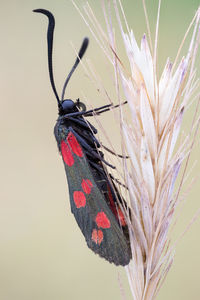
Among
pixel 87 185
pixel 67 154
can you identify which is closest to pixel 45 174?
pixel 67 154

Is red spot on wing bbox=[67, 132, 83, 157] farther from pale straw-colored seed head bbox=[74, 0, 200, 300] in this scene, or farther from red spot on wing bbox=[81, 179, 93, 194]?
pale straw-colored seed head bbox=[74, 0, 200, 300]

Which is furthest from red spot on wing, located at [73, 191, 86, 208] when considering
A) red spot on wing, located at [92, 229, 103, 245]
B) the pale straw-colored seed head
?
the pale straw-colored seed head

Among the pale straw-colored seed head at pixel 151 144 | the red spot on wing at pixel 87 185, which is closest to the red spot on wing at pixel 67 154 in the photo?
the red spot on wing at pixel 87 185

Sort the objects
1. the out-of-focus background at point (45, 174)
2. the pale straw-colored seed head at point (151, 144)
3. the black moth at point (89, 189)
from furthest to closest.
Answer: the out-of-focus background at point (45, 174)
the black moth at point (89, 189)
the pale straw-colored seed head at point (151, 144)

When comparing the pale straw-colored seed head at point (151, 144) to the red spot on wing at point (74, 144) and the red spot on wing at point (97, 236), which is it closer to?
the red spot on wing at point (97, 236)

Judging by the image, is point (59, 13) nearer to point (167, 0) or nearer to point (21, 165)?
point (167, 0)

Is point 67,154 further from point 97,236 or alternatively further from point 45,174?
point 45,174
